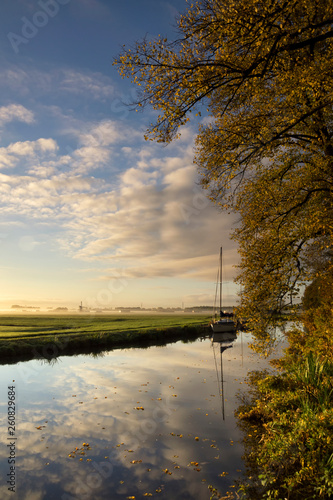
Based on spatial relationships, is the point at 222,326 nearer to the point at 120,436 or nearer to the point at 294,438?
the point at 120,436

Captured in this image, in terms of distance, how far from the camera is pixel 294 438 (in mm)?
8203

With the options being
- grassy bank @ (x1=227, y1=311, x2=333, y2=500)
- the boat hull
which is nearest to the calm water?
grassy bank @ (x1=227, y1=311, x2=333, y2=500)

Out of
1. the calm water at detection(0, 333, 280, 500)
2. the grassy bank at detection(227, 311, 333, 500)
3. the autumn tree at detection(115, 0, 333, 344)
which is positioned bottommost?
the calm water at detection(0, 333, 280, 500)

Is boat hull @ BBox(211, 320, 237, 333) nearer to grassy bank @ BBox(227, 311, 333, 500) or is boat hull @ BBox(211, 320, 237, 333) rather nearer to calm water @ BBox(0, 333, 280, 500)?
calm water @ BBox(0, 333, 280, 500)

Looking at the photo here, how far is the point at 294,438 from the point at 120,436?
6684mm

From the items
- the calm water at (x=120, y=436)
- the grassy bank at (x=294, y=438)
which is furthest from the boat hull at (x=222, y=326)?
the grassy bank at (x=294, y=438)

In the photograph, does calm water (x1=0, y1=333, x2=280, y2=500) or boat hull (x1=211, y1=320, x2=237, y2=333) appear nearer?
calm water (x1=0, y1=333, x2=280, y2=500)

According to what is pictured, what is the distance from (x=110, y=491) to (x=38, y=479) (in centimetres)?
223

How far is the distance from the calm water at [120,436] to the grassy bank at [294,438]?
69 centimetres

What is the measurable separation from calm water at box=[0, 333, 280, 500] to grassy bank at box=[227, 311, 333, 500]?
2.26 feet

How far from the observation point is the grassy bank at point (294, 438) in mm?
7230

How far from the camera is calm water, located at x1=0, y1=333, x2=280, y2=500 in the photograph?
8688 millimetres

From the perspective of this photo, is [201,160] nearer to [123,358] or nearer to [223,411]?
[223,411]

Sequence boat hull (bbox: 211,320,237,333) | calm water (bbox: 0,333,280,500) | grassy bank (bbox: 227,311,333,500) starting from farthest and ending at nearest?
boat hull (bbox: 211,320,237,333) → calm water (bbox: 0,333,280,500) → grassy bank (bbox: 227,311,333,500)
